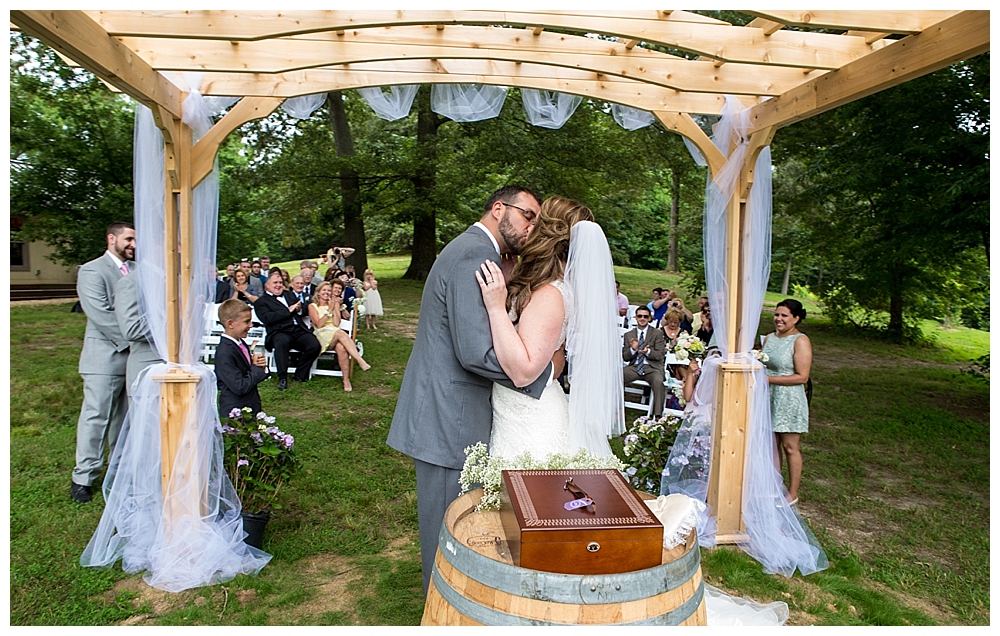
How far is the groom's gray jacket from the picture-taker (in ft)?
9.60

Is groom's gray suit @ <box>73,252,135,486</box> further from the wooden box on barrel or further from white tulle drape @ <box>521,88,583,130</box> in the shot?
the wooden box on barrel

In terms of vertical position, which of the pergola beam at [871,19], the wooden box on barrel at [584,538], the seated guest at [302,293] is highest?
the pergola beam at [871,19]

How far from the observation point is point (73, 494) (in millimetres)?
5078

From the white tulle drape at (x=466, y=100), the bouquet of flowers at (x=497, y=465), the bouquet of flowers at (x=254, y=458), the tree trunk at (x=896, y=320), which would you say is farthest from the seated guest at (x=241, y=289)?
the tree trunk at (x=896, y=320)

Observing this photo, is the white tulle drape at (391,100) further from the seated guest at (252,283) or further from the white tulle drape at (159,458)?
the seated guest at (252,283)

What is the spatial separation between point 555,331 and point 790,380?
285 cm

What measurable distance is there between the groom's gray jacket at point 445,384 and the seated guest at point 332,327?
6.55 metres

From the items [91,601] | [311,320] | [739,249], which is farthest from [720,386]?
[311,320]

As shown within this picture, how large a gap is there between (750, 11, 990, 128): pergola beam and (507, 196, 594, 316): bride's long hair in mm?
1650

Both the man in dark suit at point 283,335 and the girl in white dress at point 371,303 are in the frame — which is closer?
the man in dark suit at point 283,335

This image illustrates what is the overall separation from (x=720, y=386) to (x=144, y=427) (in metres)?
3.57

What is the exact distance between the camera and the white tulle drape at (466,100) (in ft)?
14.4

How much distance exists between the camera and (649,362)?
8.35m

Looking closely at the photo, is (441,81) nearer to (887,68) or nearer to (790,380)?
(887,68)
